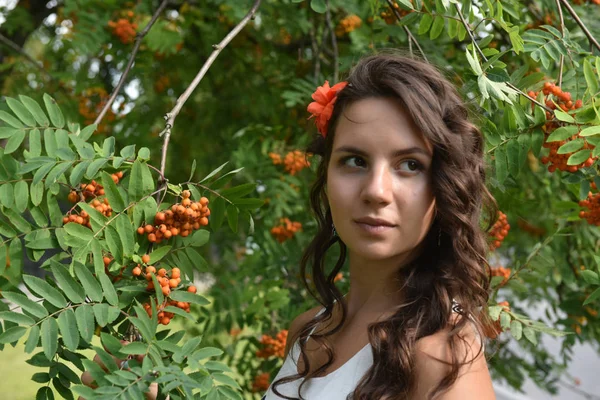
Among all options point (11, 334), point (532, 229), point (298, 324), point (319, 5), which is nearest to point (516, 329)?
point (298, 324)

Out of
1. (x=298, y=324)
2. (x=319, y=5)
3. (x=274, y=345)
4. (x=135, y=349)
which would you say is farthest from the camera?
(x=274, y=345)

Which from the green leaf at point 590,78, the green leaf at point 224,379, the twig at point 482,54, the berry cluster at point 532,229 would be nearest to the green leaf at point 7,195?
the green leaf at point 224,379

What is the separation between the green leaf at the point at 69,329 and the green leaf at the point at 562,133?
1.19 metres

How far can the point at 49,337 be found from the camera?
1544 mm

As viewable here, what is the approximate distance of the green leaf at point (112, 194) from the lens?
5.49ft

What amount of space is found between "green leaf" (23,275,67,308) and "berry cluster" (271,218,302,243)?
1.76m

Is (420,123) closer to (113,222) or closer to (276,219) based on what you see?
(113,222)

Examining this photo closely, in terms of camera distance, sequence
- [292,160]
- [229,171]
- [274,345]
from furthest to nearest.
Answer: [292,160] < [229,171] < [274,345]

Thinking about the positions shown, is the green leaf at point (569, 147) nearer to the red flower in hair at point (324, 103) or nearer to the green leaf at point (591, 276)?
the green leaf at point (591, 276)

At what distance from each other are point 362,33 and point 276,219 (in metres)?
0.91

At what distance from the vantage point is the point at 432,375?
4.93ft

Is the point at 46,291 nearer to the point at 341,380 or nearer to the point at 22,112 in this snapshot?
the point at 22,112

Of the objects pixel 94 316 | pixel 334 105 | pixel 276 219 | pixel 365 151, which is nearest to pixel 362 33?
pixel 276 219

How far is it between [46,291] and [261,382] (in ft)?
5.69
